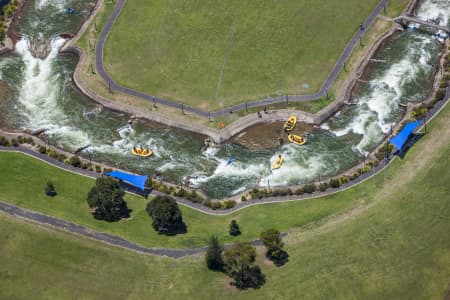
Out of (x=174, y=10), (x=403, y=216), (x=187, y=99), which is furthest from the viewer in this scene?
(x=174, y=10)

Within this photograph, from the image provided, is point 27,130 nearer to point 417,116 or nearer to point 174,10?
point 174,10

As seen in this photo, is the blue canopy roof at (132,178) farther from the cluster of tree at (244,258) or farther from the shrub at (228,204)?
the cluster of tree at (244,258)

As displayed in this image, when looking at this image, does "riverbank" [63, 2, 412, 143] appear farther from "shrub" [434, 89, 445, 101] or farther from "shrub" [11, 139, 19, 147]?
"shrub" [11, 139, 19, 147]

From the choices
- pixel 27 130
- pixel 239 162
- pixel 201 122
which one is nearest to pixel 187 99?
pixel 201 122

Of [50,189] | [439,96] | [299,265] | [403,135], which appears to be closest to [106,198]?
[50,189]

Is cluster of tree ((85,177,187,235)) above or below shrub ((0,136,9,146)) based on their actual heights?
below

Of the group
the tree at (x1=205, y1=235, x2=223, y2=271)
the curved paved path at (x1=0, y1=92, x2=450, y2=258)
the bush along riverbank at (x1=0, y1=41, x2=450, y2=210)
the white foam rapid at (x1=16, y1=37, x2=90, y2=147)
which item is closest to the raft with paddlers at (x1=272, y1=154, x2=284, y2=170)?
the bush along riverbank at (x1=0, y1=41, x2=450, y2=210)

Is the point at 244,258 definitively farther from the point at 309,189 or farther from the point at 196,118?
the point at 196,118
